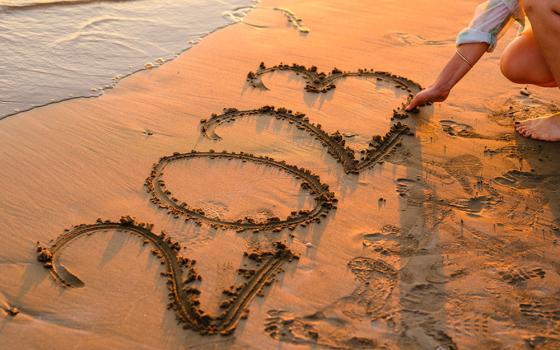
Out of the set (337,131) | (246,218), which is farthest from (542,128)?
(246,218)

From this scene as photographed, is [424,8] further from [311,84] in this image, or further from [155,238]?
[155,238]

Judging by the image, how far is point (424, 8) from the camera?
5473mm

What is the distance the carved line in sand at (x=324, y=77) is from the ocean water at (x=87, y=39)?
2.46 feet

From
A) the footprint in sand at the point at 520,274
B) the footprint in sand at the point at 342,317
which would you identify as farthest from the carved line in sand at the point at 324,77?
the footprint in sand at the point at 342,317

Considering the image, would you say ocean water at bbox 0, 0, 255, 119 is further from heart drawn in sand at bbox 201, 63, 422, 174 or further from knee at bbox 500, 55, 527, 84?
knee at bbox 500, 55, 527, 84

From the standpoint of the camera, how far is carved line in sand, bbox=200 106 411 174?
334 cm

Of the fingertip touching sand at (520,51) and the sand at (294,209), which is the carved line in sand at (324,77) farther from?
the fingertip touching sand at (520,51)

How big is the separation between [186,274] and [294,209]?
26.7 inches

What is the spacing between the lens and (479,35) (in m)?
3.25

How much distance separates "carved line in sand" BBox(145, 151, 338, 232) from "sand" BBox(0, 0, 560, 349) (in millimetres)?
14

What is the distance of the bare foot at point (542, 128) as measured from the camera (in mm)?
3523

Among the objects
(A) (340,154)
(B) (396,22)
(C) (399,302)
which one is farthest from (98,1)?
(C) (399,302)

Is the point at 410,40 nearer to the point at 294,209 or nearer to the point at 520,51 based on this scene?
the point at 520,51

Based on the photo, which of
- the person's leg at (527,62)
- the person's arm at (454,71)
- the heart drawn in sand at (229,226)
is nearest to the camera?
the heart drawn in sand at (229,226)
